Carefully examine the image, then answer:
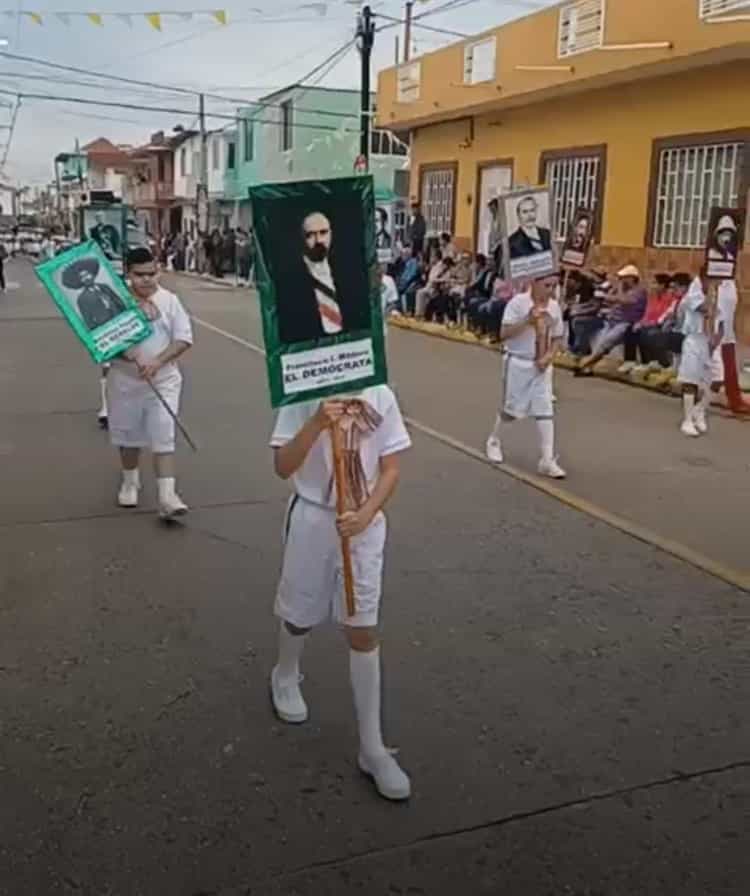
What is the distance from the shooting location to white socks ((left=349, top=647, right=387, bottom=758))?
3.57 metres

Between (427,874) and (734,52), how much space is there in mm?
13462

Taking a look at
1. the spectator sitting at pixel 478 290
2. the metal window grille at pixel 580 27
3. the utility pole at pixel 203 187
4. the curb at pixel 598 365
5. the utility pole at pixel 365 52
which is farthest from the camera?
the utility pole at pixel 203 187

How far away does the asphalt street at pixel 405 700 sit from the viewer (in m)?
3.16

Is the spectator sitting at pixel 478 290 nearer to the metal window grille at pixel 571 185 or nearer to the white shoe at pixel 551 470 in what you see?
the metal window grille at pixel 571 185

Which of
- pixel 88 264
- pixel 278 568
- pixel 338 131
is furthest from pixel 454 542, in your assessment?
pixel 338 131

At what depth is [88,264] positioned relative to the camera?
6930 millimetres

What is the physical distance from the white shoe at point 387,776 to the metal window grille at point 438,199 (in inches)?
839

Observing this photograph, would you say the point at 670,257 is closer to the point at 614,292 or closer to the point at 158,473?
the point at 614,292

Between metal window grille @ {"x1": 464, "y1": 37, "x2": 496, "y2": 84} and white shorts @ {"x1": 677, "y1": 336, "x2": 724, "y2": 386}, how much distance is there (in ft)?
38.8

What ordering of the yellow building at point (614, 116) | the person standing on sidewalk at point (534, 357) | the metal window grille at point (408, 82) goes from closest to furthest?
the person standing on sidewalk at point (534, 357), the yellow building at point (614, 116), the metal window grille at point (408, 82)

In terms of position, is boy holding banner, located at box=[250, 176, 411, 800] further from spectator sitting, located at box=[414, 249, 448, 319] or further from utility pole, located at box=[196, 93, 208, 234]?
utility pole, located at box=[196, 93, 208, 234]

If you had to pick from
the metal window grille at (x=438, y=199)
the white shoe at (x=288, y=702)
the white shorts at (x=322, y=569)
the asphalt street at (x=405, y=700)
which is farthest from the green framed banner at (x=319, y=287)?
the metal window grille at (x=438, y=199)

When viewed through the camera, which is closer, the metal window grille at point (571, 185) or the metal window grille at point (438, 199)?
the metal window grille at point (571, 185)

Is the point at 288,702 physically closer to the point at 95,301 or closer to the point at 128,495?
the point at 128,495
